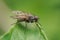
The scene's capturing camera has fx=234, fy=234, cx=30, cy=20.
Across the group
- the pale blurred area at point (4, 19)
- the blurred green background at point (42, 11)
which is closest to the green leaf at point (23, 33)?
the pale blurred area at point (4, 19)

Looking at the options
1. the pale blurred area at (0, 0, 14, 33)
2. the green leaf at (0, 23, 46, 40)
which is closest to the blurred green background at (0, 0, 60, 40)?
the pale blurred area at (0, 0, 14, 33)

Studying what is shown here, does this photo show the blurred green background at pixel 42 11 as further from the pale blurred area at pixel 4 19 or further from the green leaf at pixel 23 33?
the green leaf at pixel 23 33

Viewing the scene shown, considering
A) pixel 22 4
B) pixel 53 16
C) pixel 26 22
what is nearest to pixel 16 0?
pixel 22 4

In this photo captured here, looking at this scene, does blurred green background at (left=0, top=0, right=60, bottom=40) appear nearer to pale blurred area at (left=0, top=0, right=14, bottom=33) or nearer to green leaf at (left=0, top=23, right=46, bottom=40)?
pale blurred area at (left=0, top=0, right=14, bottom=33)

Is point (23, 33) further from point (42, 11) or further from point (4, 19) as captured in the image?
point (42, 11)

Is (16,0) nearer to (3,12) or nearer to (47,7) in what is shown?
(47,7)
